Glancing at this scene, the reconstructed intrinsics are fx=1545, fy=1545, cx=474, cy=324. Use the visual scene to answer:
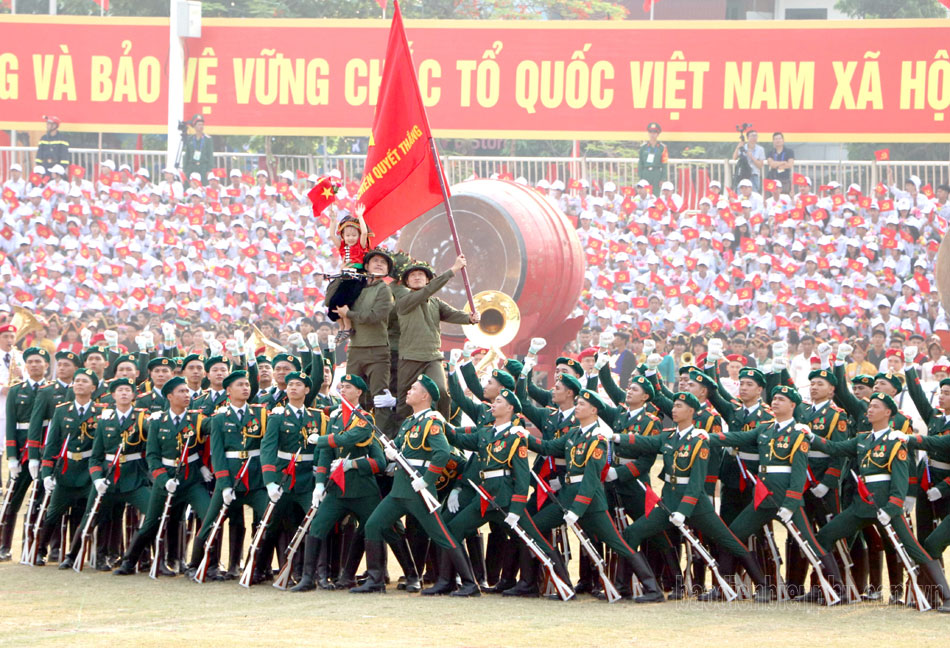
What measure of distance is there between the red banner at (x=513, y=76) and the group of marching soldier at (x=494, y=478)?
13.9 m

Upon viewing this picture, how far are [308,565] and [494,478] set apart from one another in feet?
4.45

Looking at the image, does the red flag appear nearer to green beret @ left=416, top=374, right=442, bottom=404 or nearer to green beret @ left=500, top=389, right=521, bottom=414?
green beret @ left=416, top=374, right=442, bottom=404

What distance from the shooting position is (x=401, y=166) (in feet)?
38.5

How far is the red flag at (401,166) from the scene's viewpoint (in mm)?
11672

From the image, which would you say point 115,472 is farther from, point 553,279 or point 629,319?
point 629,319

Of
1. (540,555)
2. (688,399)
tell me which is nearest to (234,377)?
(540,555)

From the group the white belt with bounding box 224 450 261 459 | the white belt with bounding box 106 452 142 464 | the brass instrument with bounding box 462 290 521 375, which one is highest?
the brass instrument with bounding box 462 290 521 375

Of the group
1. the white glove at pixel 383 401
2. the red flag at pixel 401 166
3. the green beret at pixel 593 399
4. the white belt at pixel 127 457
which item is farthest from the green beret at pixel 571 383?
the white belt at pixel 127 457

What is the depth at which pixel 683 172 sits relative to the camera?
22.9m

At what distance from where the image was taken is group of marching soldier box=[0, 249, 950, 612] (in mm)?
9672

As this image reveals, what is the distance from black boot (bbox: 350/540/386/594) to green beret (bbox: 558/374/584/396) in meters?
1.64

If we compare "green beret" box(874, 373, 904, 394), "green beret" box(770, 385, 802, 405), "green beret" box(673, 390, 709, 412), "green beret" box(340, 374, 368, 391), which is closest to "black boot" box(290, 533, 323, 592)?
"green beret" box(340, 374, 368, 391)

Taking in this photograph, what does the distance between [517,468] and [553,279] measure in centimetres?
747

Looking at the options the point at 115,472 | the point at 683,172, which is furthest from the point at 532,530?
the point at 683,172
